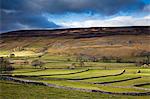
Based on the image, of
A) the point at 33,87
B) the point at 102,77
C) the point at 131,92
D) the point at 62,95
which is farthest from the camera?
the point at 102,77

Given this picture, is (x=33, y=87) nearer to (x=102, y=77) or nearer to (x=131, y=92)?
(x=131, y=92)

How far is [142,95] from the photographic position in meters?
45.1

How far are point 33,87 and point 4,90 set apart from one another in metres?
6.03

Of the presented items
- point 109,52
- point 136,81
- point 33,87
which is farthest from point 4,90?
point 109,52

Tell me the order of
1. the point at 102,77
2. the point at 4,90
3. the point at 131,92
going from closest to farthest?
1. the point at 4,90
2. the point at 131,92
3. the point at 102,77

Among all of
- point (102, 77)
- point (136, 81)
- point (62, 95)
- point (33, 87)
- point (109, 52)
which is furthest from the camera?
point (109, 52)

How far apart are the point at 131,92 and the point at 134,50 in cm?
14621

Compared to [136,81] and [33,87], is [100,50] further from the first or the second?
[33,87]

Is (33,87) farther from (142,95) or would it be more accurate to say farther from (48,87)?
(142,95)

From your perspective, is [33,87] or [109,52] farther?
[109,52]

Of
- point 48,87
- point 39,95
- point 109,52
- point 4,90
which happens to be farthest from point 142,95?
point 109,52

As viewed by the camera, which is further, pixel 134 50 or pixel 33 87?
pixel 134 50

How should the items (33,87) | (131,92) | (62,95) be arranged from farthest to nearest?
(131,92)
(33,87)
(62,95)

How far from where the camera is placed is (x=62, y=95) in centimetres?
3731
